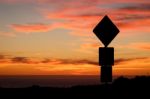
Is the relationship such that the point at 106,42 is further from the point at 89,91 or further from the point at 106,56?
the point at 89,91

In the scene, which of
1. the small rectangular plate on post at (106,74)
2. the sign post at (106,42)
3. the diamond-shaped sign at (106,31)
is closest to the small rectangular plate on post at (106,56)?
the sign post at (106,42)

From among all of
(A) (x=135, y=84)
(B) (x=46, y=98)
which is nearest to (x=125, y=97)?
(B) (x=46, y=98)

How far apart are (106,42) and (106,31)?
275mm

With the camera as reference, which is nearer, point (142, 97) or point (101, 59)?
point (101, 59)

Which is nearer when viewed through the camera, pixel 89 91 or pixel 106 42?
pixel 106 42

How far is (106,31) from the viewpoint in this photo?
36.8ft

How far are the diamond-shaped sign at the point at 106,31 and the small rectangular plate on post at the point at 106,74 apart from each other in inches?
26.1

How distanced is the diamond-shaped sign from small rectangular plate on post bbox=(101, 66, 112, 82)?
2.18ft

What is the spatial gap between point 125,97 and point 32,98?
148 inches

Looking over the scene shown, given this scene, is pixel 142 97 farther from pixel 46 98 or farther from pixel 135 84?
pixel 135 84

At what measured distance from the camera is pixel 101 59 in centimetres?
1142

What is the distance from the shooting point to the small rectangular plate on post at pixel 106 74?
36.9ft

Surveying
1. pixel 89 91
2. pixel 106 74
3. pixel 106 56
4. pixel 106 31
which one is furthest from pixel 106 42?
pixel 89 91

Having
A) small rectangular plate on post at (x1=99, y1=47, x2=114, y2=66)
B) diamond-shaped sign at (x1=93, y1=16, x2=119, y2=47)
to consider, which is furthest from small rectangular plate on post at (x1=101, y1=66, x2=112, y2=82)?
diamond-shaped sign at (x1=93, y1=16, x2=119, y2=47)
